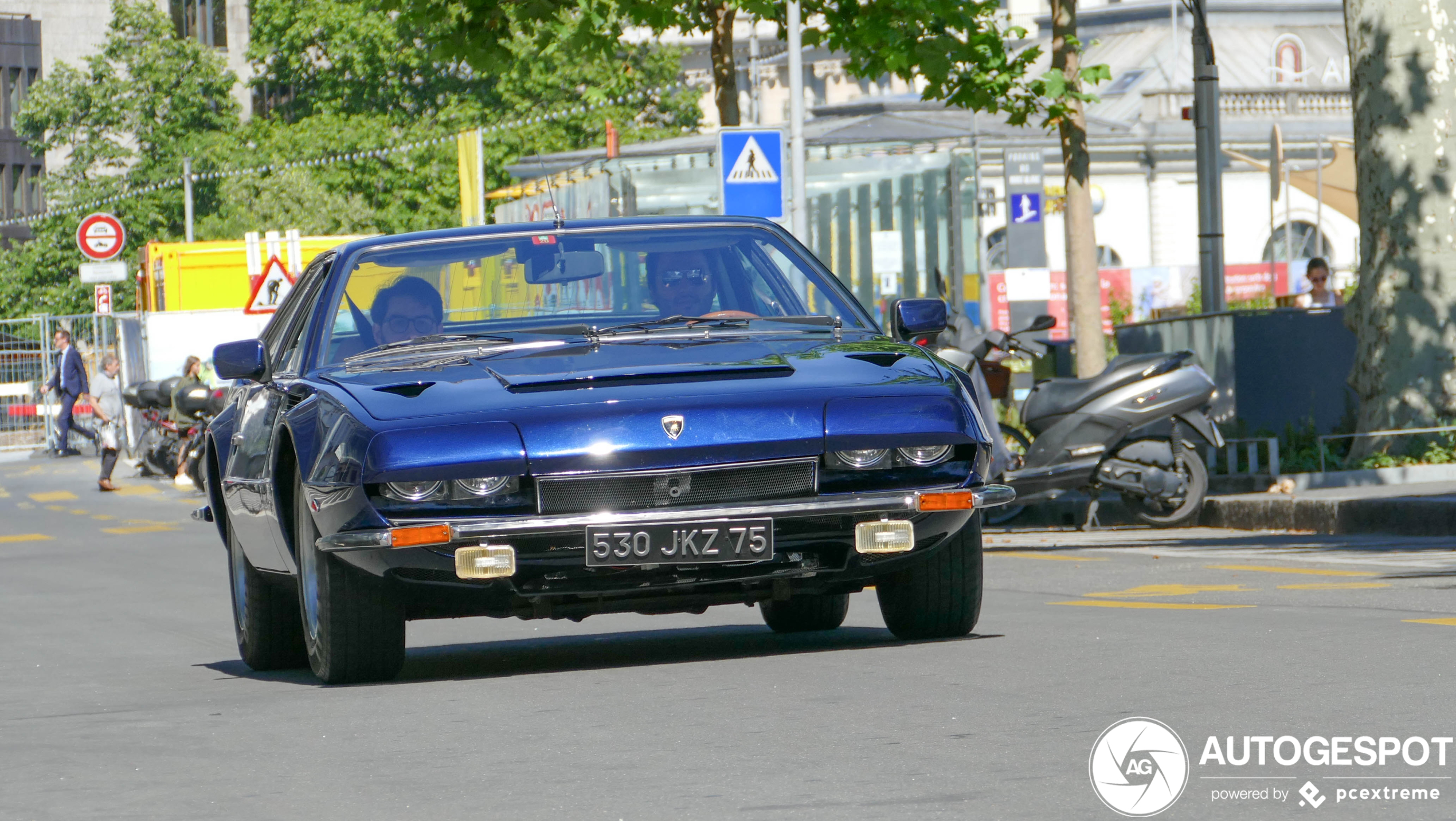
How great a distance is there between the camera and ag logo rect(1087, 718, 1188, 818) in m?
4.50

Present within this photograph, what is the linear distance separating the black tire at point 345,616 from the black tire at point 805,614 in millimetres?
1810

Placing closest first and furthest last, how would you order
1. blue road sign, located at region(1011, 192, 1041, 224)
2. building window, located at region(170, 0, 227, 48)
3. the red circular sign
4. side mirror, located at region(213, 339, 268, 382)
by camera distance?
side mirror, located at region(213, 339, 268, 382) < blue road sign, located at region(1011, 192, 1041, 224) < the red circular sign < building window, located at region(170, 0, 227, 48)

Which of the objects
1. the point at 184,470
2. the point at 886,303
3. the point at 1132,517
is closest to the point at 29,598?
the point at 1132,517

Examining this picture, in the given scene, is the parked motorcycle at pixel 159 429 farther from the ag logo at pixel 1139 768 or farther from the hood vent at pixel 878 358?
the ag logo at pixel 1139 768

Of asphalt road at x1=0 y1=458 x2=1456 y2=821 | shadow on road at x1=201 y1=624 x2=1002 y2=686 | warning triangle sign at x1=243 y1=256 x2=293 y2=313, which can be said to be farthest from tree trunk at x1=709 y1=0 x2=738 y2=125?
shadow on road at x1=201 y1=624 x2=1002 y2=686

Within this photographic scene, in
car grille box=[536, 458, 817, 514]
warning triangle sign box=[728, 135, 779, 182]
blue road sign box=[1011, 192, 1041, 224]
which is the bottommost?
car grille box=[536, 458, 817, 514]

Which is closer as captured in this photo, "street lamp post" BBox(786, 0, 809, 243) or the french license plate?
the french license plate

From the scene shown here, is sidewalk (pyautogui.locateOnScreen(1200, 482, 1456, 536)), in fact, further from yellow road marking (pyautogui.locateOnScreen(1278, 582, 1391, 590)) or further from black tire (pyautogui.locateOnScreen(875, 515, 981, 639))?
black tire (pyautogui.locateOnScreen(875, 515, 981, 639))

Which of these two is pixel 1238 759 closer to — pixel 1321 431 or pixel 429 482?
pixel 429 482

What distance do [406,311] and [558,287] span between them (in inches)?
20.1

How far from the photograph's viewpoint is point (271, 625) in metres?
8.08

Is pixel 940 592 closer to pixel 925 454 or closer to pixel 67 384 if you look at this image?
pixel 925 454

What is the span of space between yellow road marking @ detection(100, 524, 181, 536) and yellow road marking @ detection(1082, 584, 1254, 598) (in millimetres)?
11598

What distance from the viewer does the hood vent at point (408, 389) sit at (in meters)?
6.71
